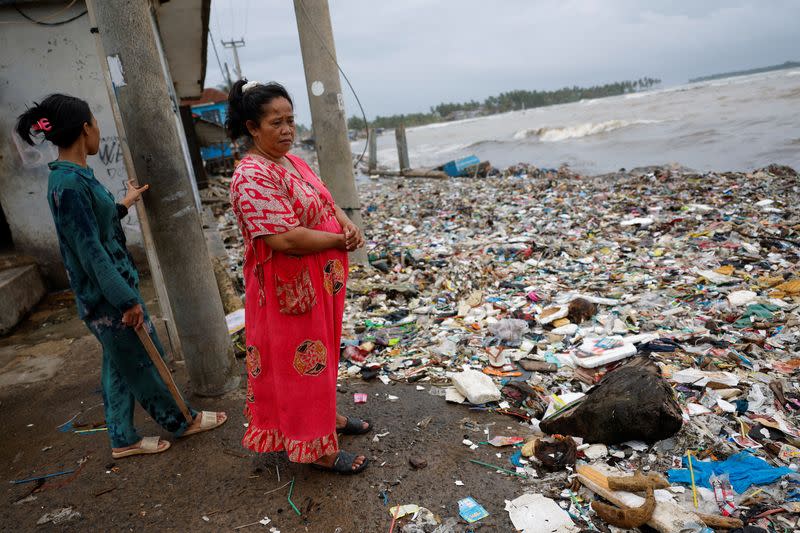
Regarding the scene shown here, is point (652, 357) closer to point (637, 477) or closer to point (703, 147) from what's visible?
point (637, 477)

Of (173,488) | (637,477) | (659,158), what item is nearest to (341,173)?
(173,488)

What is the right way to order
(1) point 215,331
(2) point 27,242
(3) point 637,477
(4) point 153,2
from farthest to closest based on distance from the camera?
1. (4) point 153,2
2. (2) point 27,242
3. (1) point 215,331
4. (3) point 637,477

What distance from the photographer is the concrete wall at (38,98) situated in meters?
5.23

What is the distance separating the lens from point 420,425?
8.95 feet

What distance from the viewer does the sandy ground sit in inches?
83.4

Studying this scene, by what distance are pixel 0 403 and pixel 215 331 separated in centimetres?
186

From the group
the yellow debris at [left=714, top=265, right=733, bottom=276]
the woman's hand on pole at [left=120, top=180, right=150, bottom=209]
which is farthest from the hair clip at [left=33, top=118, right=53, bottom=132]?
the yellow debris at [left=714, top=265, right=733, bottom=276]

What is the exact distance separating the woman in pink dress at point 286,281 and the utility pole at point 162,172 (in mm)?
795

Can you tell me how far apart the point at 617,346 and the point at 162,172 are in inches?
119

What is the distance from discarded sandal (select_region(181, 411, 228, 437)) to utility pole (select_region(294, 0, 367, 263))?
332cm

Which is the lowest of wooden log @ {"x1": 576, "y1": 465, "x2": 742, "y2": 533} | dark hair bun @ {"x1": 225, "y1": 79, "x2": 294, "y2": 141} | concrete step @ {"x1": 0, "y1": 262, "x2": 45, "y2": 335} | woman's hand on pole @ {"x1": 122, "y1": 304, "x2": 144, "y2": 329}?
wooden log @ {"x1": 576, "y1": 465, "x2": 742, "y2": 533}

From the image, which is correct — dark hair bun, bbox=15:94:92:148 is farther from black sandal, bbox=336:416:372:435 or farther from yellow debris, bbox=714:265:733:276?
yellow debris, bbox=714:265:733:276

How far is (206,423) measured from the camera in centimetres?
272

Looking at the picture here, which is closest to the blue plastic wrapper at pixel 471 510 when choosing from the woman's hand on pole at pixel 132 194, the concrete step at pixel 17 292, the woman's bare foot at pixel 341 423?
the woman's bare foot at pixel 341 423
